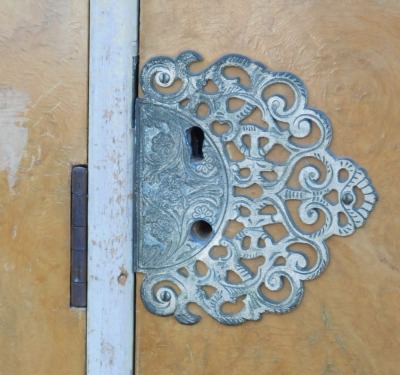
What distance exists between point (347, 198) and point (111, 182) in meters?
0.35

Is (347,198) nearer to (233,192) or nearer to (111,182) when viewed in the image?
(233,192)

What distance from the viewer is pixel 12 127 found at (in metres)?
1.19

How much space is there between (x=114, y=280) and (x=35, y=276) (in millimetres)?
130

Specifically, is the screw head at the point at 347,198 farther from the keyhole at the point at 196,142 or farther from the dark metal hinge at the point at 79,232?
the dark metal hinge at the point at 79,232

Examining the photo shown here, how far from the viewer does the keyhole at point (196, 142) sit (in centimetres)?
113

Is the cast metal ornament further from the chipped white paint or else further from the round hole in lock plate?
the chipped white paint

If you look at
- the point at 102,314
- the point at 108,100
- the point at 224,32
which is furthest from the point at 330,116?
the point at 102,314

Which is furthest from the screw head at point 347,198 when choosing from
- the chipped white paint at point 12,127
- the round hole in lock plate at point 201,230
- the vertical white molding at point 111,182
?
the chipped white paint at point 12,127

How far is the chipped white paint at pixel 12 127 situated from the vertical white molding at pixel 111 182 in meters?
0.11

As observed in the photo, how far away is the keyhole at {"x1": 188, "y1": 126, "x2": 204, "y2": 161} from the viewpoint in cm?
113

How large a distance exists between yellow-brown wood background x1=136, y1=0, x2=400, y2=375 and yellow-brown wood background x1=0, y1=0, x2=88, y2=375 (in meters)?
0.14

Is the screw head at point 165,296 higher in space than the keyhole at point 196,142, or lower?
lower

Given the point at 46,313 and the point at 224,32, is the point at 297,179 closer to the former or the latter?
the point at 224,32

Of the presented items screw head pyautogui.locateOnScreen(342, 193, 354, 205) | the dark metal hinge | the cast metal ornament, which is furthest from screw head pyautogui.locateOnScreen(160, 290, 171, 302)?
screw head pyautogui.locateOnScreen(342, 193, 354, 205)
